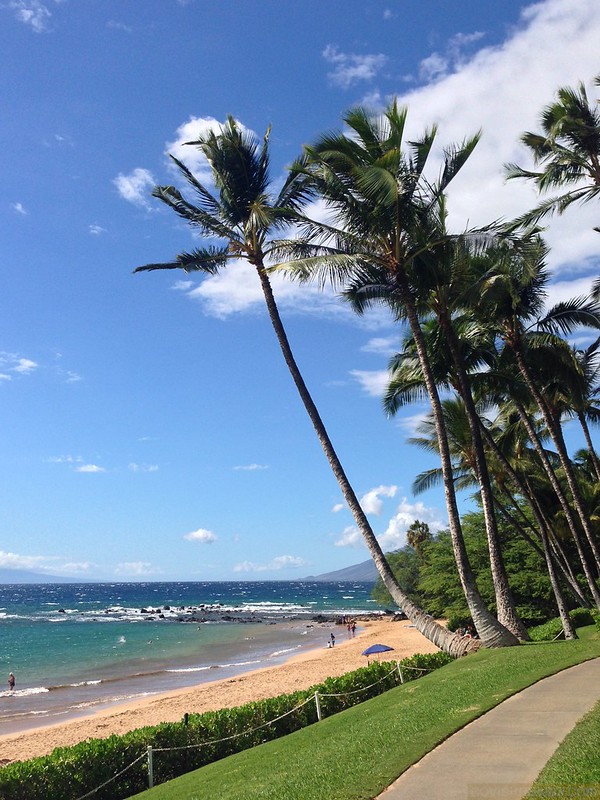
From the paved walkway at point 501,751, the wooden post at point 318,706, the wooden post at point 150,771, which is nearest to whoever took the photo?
the paved walkway at point 501,751

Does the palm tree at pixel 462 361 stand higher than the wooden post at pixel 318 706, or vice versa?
the palm tree at pixel 462 361

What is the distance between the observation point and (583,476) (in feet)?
108

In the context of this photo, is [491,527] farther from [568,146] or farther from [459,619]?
[459,619]

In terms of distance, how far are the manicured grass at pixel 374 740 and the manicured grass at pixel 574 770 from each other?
5.26 feet

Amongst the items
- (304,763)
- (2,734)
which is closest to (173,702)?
(2,734)

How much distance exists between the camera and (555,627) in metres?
20.6

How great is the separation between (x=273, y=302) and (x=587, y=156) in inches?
325

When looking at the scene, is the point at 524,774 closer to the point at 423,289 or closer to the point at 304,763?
the point at 304,763

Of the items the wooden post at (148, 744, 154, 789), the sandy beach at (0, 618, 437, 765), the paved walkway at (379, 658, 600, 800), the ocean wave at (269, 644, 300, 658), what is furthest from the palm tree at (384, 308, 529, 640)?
the ocean wave at (269, 644, 300, 658)

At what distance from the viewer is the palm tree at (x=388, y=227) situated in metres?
14.3

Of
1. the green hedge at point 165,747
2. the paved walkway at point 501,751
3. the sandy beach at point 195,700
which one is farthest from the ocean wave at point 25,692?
the paved walkway at point 501,751

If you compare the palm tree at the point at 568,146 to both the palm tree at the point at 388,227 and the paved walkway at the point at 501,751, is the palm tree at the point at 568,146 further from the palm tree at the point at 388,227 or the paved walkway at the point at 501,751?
the paved walkway at the point at 501,751

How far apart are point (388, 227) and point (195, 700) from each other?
21357 millimetres

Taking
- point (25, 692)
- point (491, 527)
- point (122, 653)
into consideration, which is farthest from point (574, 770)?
point (122, 653)
